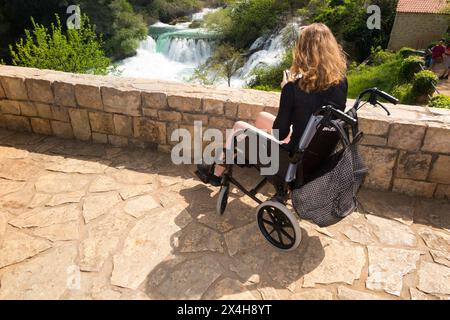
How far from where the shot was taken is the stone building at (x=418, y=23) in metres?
19.8

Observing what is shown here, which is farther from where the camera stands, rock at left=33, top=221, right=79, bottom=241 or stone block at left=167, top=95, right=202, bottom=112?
stone block at left=167, top=95, right=202, bottom=112

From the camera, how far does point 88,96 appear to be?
3906mm

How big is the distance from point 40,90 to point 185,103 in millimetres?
1858

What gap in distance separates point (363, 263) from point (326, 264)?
0.29 metres

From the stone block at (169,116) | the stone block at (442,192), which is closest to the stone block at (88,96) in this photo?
the stone block at (169,116)

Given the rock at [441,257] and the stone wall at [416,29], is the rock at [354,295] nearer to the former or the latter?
the rock at [441,257]

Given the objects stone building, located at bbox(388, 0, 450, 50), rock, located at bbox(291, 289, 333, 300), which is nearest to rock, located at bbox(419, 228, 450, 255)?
rock, located at bbox(291, 289, 333, 300)

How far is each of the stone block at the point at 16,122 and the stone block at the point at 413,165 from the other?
14.5 ft

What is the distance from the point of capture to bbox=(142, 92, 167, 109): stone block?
3695 mm

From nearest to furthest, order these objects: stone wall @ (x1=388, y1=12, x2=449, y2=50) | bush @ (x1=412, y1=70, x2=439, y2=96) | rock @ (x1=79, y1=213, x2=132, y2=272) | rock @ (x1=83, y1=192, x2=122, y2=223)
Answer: rock @ (x1=79, y1=213, x2=132, y2=272)
rock @ (x1=83, y1=192, x2=122, y2=223)
bush @ (x1=412, y1=70, x2=439, y2=96)
stone wall @ (x1=388, y1=12, x2=449, y2=50)

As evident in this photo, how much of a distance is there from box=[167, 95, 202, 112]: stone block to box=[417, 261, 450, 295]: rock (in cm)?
251

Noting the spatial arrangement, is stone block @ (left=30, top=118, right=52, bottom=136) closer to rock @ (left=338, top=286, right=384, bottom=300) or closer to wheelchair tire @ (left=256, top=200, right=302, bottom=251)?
wheelchair tire @ (left=256, top=200, right=302, bottom=251)

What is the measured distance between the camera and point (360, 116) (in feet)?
10.4
